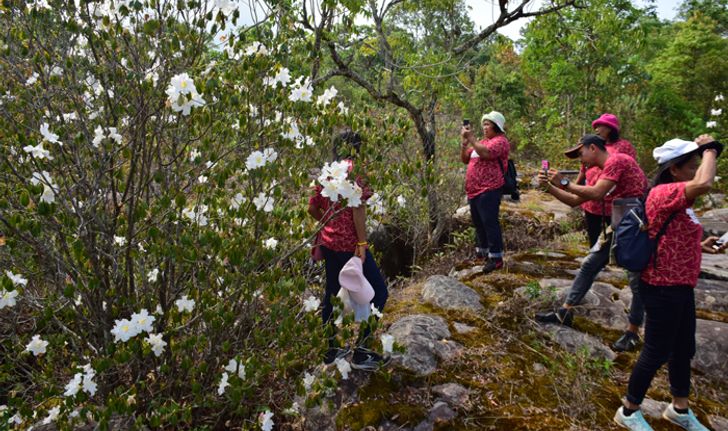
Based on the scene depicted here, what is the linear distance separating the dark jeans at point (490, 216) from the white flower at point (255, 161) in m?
2.92

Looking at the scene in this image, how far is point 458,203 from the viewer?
6797mm

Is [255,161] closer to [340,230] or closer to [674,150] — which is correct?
[340,230]

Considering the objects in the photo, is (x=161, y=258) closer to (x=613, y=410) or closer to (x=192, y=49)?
(x=192, y=49)

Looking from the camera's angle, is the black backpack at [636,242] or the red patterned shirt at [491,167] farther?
the red patterned shirt at [491,167]

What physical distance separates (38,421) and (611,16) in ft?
21.6

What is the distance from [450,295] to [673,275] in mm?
2019

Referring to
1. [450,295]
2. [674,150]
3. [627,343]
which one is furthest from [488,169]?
[674,150]

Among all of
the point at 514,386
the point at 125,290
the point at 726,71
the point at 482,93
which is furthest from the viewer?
the point at 482,93

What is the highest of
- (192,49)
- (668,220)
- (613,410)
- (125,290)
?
(192,49)

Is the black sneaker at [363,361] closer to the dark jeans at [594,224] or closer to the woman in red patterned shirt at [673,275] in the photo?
the woman in red patterned shirt at [673,275]

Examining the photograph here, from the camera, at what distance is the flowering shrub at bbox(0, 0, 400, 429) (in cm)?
220

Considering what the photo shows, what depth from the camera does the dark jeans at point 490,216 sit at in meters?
4.68

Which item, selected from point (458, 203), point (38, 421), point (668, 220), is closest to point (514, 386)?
point (668, 220)

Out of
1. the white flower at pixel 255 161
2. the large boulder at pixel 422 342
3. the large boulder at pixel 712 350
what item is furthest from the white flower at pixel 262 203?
the large boulder at pixel 712 350
